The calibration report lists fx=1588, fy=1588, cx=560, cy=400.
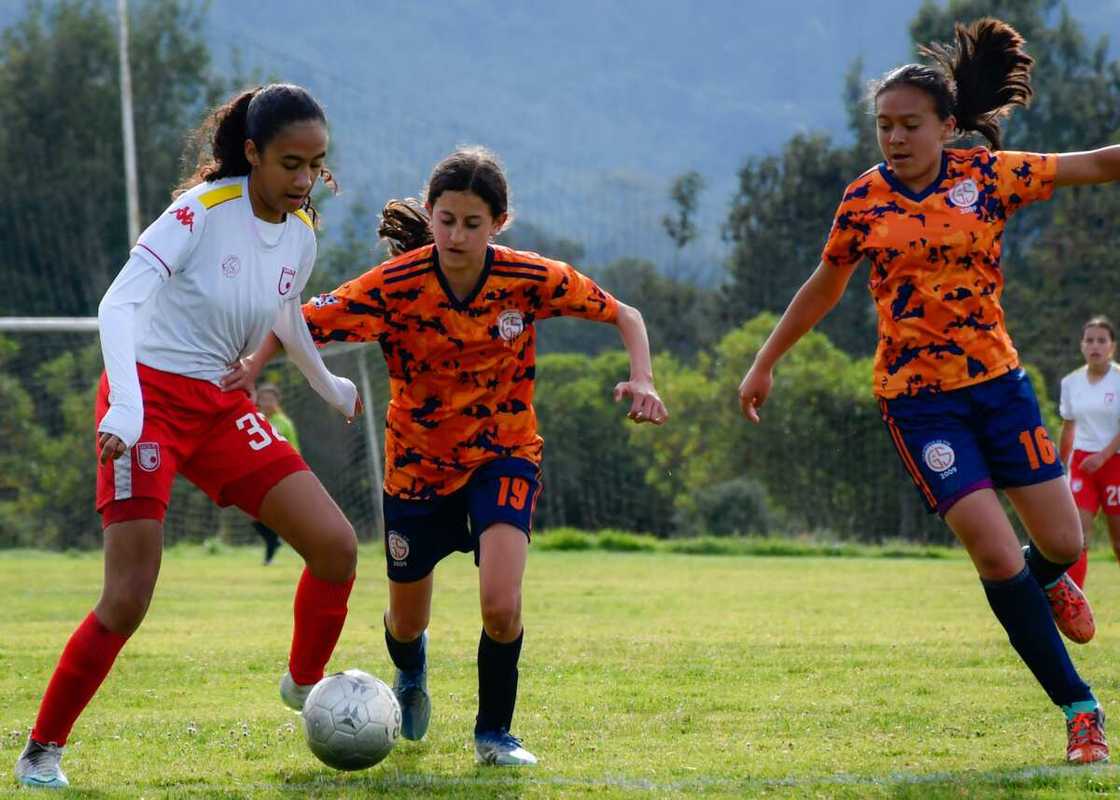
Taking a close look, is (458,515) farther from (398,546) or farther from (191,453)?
(191,453)

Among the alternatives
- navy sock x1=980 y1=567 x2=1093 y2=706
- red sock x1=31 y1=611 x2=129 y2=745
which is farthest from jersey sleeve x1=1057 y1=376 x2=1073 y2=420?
red sock x1=31 y1=611 x2=129 y2=745

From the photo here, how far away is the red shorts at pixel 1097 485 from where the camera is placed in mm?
10406

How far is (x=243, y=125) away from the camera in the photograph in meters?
5.15

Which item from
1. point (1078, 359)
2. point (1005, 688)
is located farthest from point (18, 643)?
point (1078, 359)

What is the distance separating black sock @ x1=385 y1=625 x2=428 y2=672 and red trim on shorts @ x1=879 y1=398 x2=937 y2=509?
1.86 m

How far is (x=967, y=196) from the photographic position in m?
5.21

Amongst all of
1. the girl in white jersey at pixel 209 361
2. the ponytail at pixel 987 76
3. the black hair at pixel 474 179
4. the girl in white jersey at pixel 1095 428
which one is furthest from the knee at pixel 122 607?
the girl in white jersey at pixel 1095 428

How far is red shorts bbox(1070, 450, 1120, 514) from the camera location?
1041 cm

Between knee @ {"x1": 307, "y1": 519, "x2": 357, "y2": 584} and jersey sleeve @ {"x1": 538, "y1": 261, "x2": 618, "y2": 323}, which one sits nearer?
knee @ {"x1": 307, "y1": 519, "x2": 357, "y2": 584}

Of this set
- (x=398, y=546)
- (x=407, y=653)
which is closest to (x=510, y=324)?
(x=398, y=546)

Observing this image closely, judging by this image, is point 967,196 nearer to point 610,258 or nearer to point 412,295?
point 412,295

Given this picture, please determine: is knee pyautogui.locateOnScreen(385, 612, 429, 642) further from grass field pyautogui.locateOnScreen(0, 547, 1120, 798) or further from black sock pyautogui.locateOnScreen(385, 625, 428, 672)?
grass field pyautogui.locateOnScreen(0, 547, 1120, 798)

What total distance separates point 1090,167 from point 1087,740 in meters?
1.84

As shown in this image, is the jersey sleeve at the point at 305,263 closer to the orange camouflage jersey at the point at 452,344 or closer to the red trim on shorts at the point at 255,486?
the orange camouflage jersey at the point at 452,344
